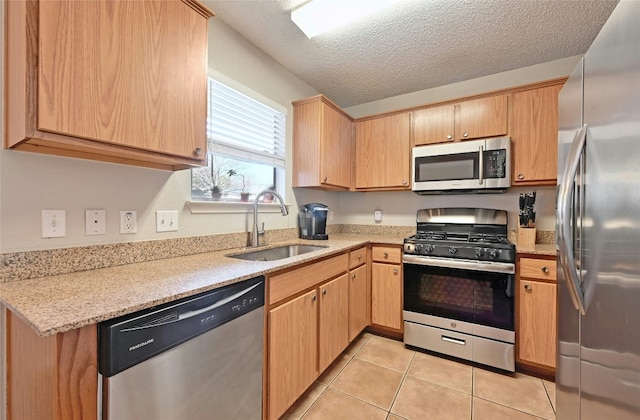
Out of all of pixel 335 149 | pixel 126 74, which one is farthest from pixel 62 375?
pixel 335 149

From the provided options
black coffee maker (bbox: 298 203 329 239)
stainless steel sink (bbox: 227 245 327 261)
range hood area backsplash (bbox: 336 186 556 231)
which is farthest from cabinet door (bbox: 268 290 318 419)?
range hood area backsplash (bbox: 336 186 556 231)

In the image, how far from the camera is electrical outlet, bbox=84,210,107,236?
1.19m

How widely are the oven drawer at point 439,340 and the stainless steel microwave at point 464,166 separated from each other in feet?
3.90

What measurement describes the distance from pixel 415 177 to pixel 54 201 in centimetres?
245

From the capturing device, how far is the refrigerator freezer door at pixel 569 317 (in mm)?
997

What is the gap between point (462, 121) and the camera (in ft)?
7.78

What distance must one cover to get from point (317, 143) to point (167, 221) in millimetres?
1383

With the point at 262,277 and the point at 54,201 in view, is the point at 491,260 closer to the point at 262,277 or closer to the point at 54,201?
the point at 262,277

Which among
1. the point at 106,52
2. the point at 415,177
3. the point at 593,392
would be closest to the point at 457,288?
the point at 415,177

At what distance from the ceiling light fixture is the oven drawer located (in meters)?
2.31

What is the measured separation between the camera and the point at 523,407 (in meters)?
1.62

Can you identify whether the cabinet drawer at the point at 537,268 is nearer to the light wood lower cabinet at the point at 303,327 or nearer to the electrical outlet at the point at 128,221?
the light wood lower cabinet at the point at 303,327

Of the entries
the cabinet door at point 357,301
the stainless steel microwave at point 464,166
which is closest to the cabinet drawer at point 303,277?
the cabinet door at point 357,301

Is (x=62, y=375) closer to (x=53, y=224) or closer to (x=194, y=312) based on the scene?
(x=194, y=312)
